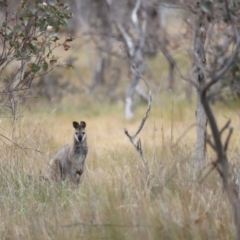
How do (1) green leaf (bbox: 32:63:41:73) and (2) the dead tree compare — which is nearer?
(2) the dead tree

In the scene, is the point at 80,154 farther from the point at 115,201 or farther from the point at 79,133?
the point at 115,201

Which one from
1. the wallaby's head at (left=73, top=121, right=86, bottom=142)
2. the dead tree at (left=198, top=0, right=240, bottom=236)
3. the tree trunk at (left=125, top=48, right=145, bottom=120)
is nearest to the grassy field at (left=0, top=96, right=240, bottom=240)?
the wallaby's head at (left=73, top=121, right=86, bottom=142)

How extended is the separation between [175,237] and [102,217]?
626 mm

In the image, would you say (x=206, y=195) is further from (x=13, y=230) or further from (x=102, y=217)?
(x=13, y=230)

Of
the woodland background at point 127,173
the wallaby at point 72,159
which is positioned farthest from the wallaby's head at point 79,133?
the woodland background at point 127,173

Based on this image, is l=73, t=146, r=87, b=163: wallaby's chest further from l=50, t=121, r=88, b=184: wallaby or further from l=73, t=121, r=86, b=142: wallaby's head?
l=73, t=121, r=86, b=142: wallaby's head

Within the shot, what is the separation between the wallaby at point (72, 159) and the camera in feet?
24.7

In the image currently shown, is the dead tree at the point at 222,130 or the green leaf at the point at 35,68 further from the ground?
the green leaf at the point at 35,68

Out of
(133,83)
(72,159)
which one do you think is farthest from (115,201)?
(133,83)

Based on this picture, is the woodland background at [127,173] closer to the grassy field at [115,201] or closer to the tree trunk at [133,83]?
the grassy field at [115,201]

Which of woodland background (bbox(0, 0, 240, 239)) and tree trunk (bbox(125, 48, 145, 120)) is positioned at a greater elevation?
tree trunk (bbox(125, 48, 145, 120))

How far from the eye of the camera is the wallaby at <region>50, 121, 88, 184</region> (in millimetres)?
7516

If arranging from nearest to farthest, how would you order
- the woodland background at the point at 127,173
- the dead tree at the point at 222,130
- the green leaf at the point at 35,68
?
1. the dead tree at the point at 222,130
2. the woodland background at the point at 127,173
3. the green leaf at the point at 35,68

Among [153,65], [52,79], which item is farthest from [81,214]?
[153,65]
